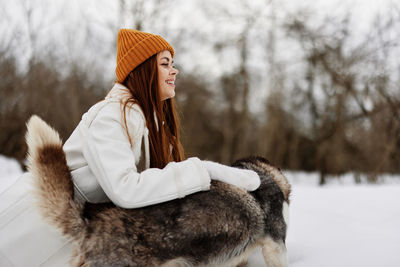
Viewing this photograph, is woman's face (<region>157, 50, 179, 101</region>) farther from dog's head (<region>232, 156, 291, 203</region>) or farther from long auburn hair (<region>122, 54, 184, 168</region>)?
dog's head (<region>232, 156, 291, 203</region>)

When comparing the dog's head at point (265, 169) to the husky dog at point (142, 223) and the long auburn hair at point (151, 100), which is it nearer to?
the husky dog at point (142, 223)

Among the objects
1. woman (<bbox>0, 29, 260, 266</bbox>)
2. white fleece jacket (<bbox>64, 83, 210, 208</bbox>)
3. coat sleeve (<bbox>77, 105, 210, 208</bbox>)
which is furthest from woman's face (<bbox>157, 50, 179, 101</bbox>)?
coat sleeve (<bbox>77, 105, 210, 208</bbox>)

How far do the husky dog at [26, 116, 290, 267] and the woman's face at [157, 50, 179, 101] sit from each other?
687 mm

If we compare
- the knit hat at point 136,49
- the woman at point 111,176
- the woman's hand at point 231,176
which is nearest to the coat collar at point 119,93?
the woman at point 111,176

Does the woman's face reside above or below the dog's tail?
above

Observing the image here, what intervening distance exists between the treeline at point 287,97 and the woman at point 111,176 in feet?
17.5

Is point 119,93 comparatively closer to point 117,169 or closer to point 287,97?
point 117,169

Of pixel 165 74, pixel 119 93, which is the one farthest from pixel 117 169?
pixel 165 74

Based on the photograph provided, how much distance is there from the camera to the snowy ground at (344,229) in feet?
6.65

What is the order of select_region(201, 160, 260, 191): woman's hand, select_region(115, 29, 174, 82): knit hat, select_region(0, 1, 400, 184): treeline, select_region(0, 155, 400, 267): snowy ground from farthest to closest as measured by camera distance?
1. select_region(0, 1, 400, 184): treeline
2. select_region(0, 155, 400, 267): snowy ground
3. select_region(115, 29, 174, 82): knit hat
4. select_region(201, 160, 260, 191): woman's hand

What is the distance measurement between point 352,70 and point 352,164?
10.2 feet

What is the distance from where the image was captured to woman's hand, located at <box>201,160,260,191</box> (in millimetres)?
1527

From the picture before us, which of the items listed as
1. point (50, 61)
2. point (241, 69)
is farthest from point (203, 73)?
point (50, 61)

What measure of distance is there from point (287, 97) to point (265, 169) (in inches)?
392
